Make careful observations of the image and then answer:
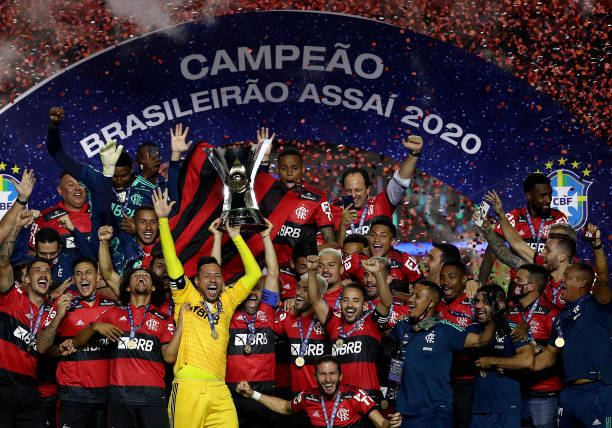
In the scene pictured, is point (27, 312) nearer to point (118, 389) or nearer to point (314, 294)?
point (118, 389)

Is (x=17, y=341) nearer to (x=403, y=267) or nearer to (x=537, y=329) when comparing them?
(x=403, y=267)

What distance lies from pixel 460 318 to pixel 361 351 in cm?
87

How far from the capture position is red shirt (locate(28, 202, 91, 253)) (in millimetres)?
8625

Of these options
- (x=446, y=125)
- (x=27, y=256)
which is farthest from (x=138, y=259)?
(x=446, y=125)

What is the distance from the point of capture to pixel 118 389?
713cm

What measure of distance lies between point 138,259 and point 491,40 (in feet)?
13.1

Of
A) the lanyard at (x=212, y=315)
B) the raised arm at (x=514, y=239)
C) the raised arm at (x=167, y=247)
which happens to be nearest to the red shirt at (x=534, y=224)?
the raised arm at (x=514, y=239)

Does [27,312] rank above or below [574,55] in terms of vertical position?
below

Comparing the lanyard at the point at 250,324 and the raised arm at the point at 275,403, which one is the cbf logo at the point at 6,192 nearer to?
the lanyard at the point at 250,324

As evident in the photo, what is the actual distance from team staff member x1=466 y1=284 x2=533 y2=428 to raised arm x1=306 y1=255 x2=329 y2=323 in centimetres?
106

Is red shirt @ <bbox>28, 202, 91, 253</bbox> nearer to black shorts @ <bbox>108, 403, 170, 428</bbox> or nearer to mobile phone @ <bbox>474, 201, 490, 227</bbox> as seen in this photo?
black shorts @ <bbox>108, 403, 170, 428</bbox>

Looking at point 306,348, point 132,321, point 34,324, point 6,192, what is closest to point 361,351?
point 306,348

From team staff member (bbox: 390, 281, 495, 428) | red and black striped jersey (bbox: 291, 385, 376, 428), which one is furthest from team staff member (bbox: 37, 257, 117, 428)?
team staff member (bbox: 390, 281, 495, 428)

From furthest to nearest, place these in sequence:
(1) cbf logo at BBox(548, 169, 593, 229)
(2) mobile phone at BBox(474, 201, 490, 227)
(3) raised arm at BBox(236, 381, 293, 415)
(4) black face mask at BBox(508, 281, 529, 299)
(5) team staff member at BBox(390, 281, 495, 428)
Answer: (1) cbf logo at BBox(548, 169, 593, 229), (2) mobile phone at BBox(474, 201, 490, 227), (4) black face mask at BBox(508, 281, 529, 299), (3) raised arm at BBox(236, 381, 293, 415), (5) team staff member at BBox(390, 281, 495, 428)
